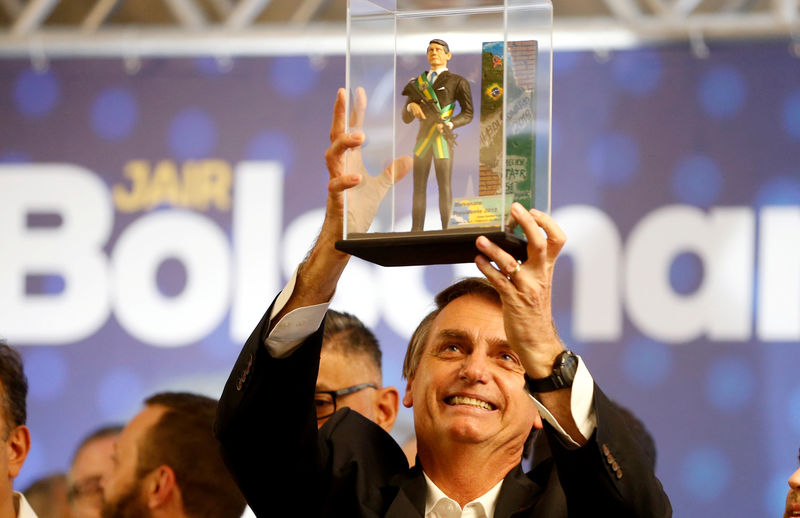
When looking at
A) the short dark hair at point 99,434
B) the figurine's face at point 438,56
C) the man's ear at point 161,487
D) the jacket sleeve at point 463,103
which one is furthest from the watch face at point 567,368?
the short dark hair at point 99,434

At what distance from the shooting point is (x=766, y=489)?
4484mm

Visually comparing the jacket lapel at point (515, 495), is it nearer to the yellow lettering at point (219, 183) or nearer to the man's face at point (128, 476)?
the man's face at point (128, 476)

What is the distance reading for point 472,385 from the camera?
2.49 meters

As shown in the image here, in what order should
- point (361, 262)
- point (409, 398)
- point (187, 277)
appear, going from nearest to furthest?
point (409, 398)
point (361, 262)
point (187, 277)

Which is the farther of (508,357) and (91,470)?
(91,470)

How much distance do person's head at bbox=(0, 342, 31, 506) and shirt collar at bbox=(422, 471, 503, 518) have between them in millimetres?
1161

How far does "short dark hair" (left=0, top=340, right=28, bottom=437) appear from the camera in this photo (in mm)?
3027

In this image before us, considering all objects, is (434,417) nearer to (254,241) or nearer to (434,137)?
(434,137)

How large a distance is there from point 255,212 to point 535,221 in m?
2.81

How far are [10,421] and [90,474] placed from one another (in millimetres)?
1676

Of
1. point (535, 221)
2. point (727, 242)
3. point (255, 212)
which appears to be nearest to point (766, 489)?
point (727, 242)

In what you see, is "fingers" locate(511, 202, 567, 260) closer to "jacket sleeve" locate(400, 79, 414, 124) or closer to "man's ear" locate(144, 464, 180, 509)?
"jacket sleeve" locate(400, 79, 414, 124)

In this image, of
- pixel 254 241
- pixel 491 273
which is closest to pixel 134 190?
pixel 254 241

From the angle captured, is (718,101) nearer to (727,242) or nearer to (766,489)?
(727,242)
